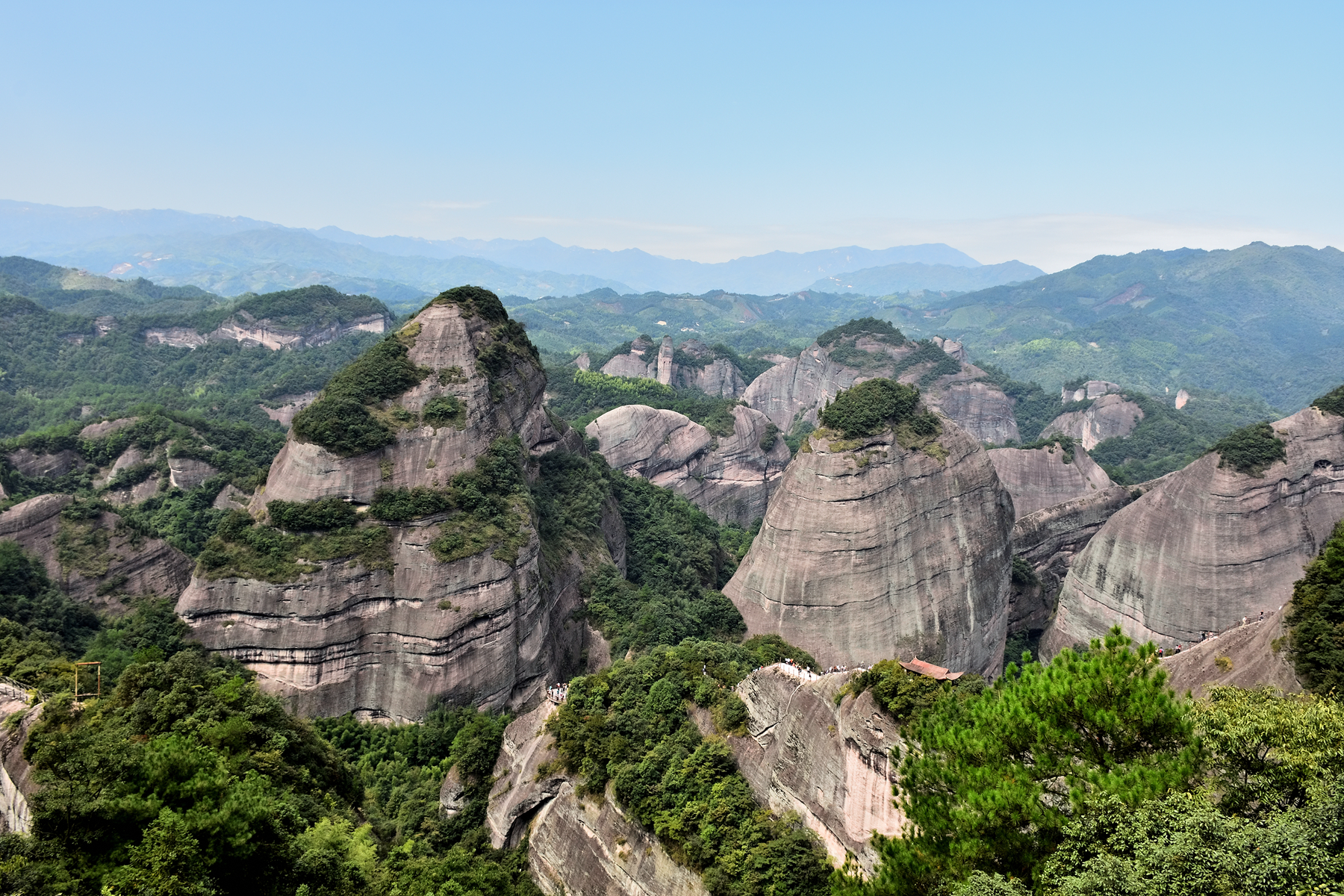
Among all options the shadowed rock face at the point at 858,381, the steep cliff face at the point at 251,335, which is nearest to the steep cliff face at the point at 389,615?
the shadowed rock face at the point at 858,381

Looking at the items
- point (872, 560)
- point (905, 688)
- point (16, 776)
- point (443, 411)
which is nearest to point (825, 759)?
point (905, 688)

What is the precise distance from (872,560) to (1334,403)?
24394 mm

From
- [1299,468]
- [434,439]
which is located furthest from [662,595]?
[1299,468]

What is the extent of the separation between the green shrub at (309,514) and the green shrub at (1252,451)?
38.1m

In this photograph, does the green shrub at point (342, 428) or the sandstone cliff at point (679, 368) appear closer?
the green shrub at point (342, 428)

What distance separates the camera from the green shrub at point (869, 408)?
118ft

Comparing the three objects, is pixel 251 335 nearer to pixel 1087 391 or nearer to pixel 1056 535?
pixel 1056 535

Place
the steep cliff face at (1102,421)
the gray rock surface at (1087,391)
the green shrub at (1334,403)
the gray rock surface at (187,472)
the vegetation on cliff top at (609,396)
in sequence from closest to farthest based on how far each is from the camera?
the green shrub at (1334,403)
the gray rock surface at (187,472)
the vegetation on cliff top at (609,396)
the steep cliff face at (1102,421)
the gray rock surface at (1087,391)

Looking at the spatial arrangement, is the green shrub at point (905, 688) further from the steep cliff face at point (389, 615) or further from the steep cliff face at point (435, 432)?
the steep cliff face at point (435, 432)

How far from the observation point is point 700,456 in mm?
64250

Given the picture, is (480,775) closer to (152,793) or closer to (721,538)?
(152,793)

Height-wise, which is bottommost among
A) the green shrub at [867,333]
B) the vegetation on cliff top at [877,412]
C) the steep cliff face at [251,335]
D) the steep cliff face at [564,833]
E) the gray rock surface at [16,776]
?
the steep cliff face at [564,833]

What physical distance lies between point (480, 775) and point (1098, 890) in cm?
2009

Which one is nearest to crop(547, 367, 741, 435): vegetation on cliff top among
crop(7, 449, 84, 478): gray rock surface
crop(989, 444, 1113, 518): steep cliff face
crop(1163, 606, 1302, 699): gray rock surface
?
crop(989, 444, 1113, 518): steep cliff face
